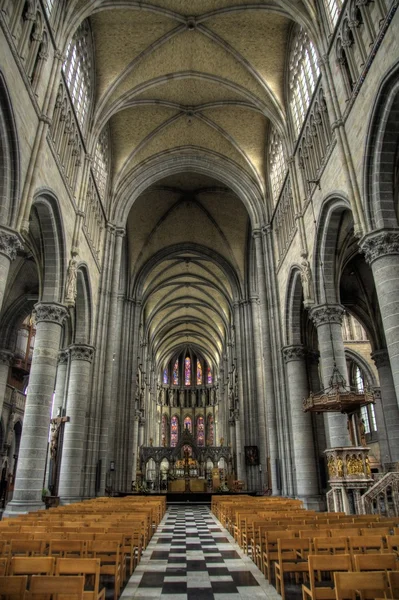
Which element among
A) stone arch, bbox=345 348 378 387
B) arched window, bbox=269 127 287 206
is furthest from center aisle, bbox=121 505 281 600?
stone arch, bbox=345 348 378 387

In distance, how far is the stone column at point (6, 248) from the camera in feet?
34.1

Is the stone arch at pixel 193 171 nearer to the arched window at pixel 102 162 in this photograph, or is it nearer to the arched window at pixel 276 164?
the arched window at pixel 102 162

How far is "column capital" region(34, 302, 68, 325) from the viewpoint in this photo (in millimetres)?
14758

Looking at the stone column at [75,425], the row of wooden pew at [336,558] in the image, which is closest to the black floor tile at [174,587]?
the row of wooden pew at [336,558]

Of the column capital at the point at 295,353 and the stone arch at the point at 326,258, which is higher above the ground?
the stone arch at the point at 326,258

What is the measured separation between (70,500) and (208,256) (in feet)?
71.1

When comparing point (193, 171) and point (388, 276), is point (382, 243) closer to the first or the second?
point (388, 276)

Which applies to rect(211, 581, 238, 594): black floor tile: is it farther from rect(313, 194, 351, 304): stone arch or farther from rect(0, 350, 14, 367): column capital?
rect(0, 350, 14, 367): column capital

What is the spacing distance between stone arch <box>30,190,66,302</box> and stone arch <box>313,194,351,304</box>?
9193 mm

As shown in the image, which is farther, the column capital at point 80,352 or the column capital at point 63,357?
the column capital at point 63,357

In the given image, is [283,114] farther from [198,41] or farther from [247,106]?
[198,41]

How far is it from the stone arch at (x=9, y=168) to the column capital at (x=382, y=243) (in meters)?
9.04

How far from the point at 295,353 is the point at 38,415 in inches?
433

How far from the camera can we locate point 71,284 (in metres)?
15.7
